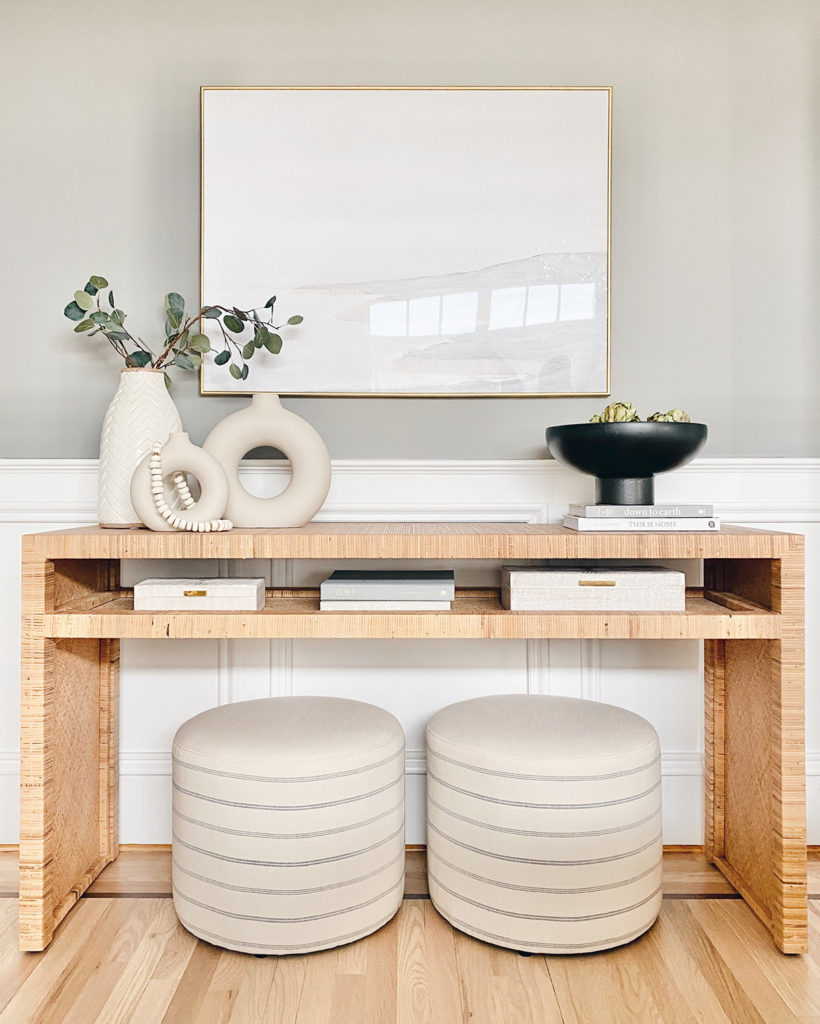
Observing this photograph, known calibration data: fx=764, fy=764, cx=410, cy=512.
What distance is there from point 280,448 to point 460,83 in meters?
1.06

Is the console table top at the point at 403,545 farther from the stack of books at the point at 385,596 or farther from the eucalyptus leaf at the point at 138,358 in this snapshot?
the eucalyptus leaf at the point at 138,358

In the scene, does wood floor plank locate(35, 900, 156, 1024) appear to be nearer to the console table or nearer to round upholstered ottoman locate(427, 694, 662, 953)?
the console table

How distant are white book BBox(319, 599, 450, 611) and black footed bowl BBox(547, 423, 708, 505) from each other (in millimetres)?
452

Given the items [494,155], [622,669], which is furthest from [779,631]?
[494,155]

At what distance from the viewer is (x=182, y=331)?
1888 millimetres

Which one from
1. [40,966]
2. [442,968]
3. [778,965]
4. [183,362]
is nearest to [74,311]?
[183,362]

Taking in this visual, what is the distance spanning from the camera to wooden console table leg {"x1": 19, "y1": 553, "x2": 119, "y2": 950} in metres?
1.53

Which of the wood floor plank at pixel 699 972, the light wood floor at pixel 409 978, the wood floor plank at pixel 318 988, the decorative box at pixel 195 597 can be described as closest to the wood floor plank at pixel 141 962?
the light wood floor at pixel 409 978

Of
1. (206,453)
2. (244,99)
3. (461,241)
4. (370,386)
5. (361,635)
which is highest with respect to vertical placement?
(244,99)

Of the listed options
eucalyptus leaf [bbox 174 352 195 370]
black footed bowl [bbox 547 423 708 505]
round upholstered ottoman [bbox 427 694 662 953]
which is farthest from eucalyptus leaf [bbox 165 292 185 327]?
round upholstered ottoman [bbox 427 694 662 953]

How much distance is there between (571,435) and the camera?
1.68 m

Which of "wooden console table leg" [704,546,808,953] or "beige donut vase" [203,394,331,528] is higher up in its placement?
"beige donut vase" [203,394,331,528]

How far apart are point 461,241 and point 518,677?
113 centimetres

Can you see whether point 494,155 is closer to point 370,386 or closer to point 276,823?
point 370,386
